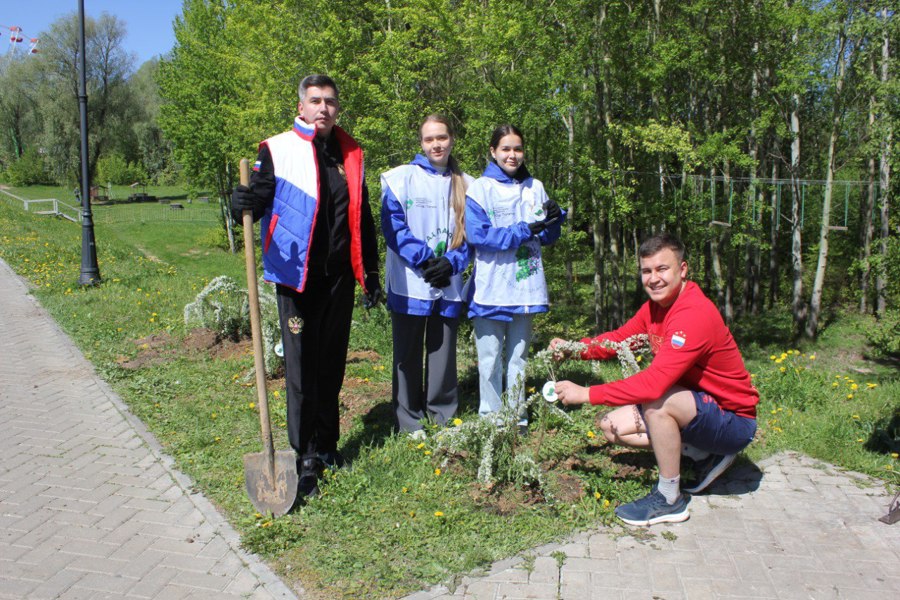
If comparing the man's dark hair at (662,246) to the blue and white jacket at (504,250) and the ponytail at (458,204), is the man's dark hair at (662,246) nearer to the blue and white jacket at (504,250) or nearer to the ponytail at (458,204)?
the blue and white jacket at (504,250)

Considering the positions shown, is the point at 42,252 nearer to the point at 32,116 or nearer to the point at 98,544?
the point at 98,544

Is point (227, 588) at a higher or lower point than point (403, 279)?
lower

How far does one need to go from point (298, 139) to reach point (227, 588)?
7.67 feet

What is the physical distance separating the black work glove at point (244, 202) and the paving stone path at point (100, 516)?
1684 mm

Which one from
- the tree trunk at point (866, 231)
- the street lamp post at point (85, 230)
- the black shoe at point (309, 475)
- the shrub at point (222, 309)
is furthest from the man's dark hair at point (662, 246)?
the tree trunk at point (866, 231)

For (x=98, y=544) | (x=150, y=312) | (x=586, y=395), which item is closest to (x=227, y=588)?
(x=98, y=544)

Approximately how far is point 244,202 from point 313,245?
43 centimetres

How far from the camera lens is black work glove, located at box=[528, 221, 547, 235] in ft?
14.9

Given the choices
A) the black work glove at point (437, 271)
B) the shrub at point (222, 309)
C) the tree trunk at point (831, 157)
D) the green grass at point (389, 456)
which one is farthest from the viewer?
the tree trunk at point (831, 157)

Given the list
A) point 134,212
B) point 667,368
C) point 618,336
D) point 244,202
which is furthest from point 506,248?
point 134,212

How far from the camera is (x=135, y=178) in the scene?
6575 centimetres

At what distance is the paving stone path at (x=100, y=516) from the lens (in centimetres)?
346

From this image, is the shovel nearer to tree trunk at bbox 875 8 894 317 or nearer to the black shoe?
the black shoe

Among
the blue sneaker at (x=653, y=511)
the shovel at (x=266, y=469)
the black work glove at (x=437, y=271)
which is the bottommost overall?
the blue sneaker at (x=653, y=511)
